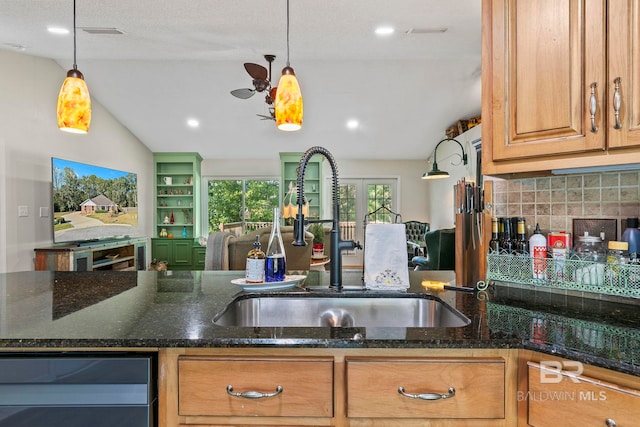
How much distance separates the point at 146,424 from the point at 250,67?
3342 millimetres

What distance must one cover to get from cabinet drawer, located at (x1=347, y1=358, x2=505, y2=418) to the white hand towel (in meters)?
0.49

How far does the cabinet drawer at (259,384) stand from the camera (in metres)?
0.83

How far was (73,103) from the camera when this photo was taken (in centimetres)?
138

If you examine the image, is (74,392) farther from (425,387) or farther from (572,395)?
(572,395)

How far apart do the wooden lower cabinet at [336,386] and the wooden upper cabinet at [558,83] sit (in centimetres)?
63

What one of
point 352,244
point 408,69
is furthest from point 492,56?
point 408,69

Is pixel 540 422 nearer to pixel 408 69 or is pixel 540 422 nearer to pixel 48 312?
pixel 48 312

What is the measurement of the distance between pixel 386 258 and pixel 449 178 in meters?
5.61

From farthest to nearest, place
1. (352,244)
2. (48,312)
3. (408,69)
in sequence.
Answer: (408,69), (352,244), (48,312)

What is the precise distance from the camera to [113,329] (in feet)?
2.88

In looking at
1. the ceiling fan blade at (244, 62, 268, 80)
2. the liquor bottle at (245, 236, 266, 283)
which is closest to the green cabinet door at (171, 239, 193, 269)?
the ceiling fan blade at (244, 62, 268, 80)

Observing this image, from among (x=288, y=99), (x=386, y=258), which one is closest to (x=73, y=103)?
(x=288, y=99)

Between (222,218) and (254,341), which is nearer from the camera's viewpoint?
(254,341)

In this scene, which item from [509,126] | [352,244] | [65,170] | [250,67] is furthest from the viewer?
[65,170]
